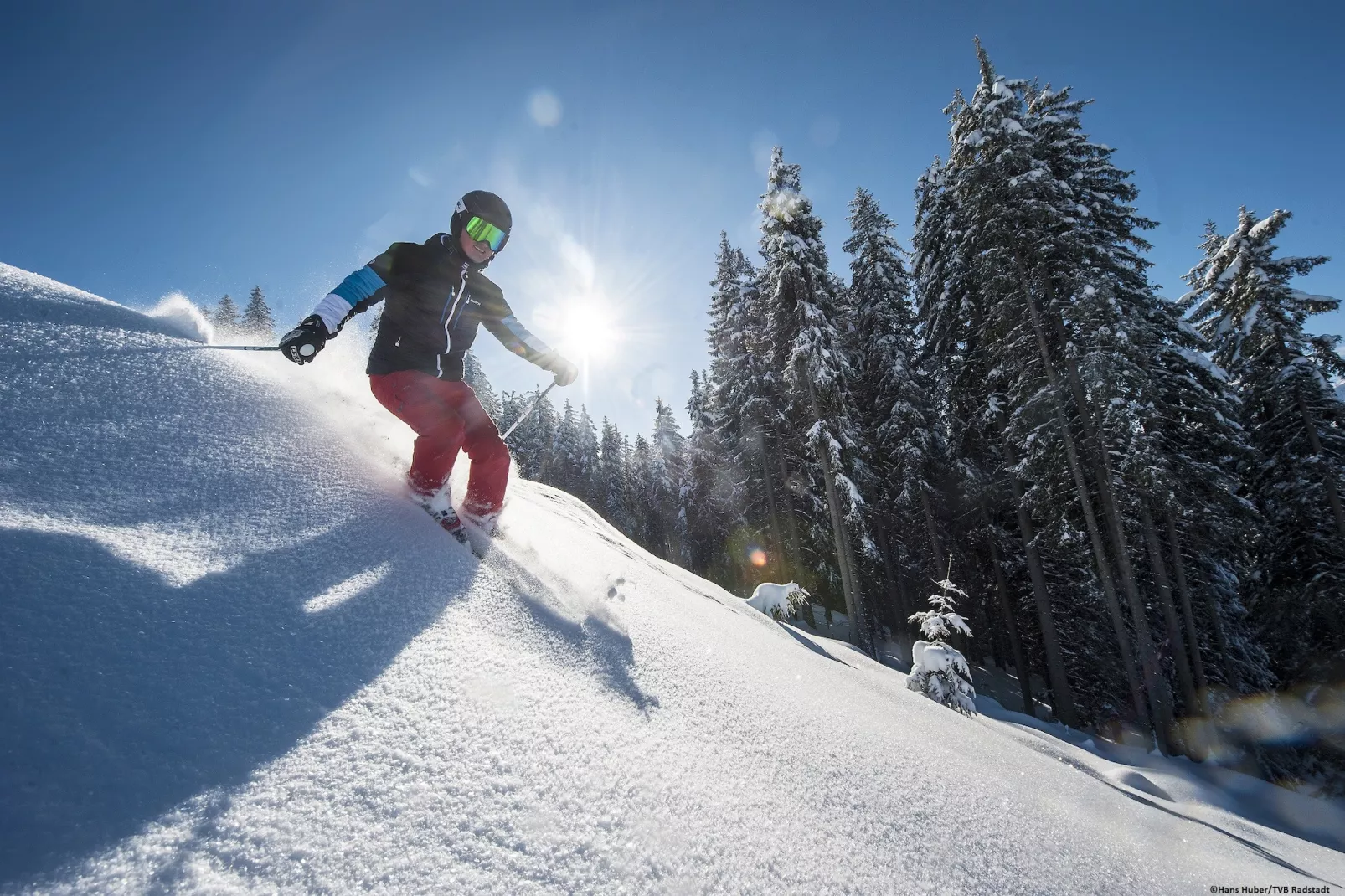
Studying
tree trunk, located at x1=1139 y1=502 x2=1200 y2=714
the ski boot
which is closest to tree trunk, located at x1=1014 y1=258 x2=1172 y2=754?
tree trunk, located at x1=1139 y1=502 x2=1200 y2=714

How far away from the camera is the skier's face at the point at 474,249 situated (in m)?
3.72

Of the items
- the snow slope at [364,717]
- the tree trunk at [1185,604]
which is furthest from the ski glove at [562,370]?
the tree trunk at [1185,604]

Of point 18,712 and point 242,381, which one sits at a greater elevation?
point 242,381

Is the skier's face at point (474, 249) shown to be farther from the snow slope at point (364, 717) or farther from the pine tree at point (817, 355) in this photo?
the pine tree at point (817, 355)

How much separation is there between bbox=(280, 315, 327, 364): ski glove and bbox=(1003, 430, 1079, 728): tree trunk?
53.9ft

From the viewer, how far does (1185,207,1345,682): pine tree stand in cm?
1623

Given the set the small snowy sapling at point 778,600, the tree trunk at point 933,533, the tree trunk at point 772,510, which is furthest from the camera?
the tree trunk at point 772,510

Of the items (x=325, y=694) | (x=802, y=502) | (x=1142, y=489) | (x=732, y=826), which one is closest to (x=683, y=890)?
(x=732, y=826)

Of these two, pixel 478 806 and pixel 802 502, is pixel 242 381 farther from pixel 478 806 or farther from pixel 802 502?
pixel 802 502

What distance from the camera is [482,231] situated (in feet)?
12.2

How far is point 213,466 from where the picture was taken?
233 centimetres

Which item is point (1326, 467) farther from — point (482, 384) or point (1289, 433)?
point (482, 384)

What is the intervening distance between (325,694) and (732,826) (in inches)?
44.9

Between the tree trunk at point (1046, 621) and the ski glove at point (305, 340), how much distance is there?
16427 mm
